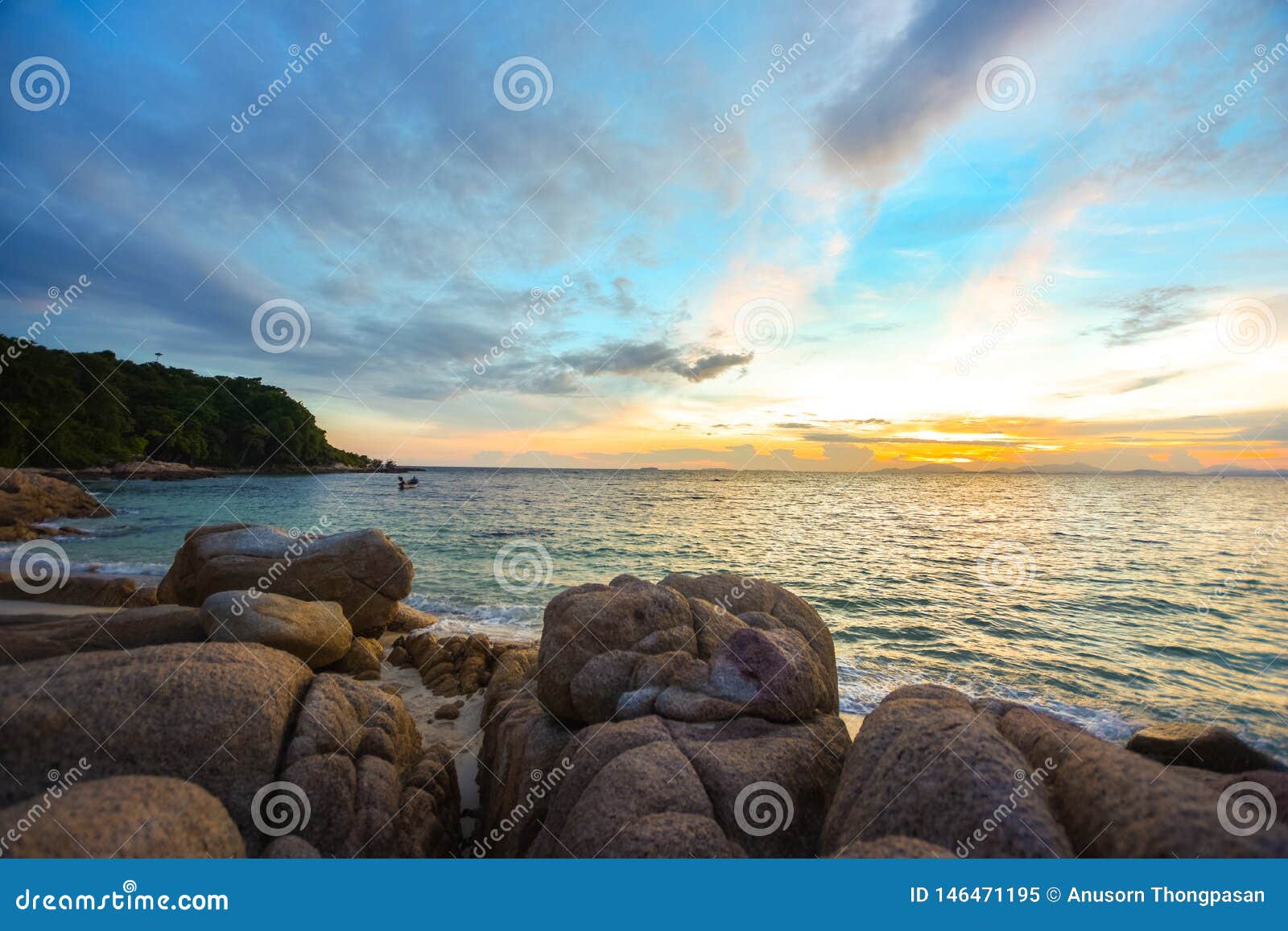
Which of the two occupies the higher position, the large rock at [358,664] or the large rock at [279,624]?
the large rock at [279,624]

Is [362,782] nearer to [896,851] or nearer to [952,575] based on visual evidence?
[896,851]

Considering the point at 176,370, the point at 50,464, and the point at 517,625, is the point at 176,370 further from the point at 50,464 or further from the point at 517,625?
the point at 517,625

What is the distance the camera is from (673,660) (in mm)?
7566

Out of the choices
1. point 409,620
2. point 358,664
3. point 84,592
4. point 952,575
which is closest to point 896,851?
point 358,664

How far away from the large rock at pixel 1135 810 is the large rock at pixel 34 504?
43149mm

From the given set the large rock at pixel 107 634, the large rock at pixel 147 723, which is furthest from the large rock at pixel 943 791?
the large rock at pixel 107 634

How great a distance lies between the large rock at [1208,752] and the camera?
6.33 m

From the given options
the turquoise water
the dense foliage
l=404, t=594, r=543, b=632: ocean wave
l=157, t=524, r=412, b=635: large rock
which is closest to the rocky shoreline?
l=157, t=524, r=412, b=635: large rock

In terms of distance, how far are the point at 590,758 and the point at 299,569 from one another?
36.2 feet

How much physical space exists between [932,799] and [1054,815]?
0.80m

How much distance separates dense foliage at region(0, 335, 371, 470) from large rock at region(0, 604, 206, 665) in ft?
135

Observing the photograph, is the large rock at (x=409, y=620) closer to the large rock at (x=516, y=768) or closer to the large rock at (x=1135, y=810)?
the large rock at (x=516, y=768)

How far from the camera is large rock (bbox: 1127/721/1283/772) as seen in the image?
20.8ft

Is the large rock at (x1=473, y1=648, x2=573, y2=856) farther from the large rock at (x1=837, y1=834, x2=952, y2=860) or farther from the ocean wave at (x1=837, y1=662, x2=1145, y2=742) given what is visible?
the ocean wave at (x1=837, y1=662, x2=1145, y2=742)
